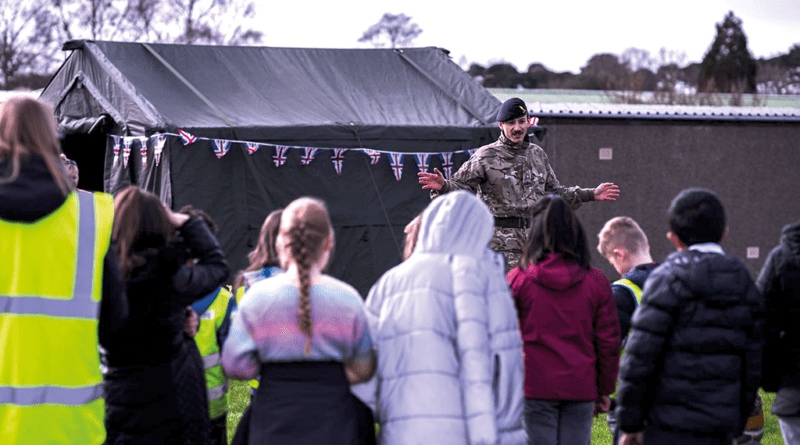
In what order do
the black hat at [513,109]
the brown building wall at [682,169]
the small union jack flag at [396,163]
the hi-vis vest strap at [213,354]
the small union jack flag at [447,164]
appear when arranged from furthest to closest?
the brown building wall at [682,169], the small union jack flag at [447,164], the small union jack flag at [396,163], the black hat at [513,109], the hi-vis vest strap at [213,354]

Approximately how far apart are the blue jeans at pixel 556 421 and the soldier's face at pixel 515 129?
2.22 meters

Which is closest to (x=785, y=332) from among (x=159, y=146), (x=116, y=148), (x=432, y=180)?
(x=432, y=180)

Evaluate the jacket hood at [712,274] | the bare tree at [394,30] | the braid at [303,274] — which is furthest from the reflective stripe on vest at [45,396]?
the bare tree at [394,30]

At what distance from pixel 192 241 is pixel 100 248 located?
20.5 inches

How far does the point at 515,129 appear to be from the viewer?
16.7 ft

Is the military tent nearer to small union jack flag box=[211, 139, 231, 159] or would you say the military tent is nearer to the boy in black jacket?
small union jack flag box=[211, 139, 231, 159]

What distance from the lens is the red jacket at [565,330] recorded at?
3201 millimetres

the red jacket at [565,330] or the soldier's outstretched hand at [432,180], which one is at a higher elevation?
the soldier's outstretched hand at [432,180]

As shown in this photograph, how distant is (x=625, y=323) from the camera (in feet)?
12.0

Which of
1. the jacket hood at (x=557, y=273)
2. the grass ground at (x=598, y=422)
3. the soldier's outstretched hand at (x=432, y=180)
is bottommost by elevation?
the grass ground at (x=598, y=422)

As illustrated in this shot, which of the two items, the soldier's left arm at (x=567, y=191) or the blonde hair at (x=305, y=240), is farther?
the soldier's left arm at (x=567, y=191)

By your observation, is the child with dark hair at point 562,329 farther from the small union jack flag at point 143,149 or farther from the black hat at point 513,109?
the small union jack flag at point 143,149

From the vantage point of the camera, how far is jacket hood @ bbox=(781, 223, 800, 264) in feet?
9.48

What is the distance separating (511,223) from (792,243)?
232 centimetres
